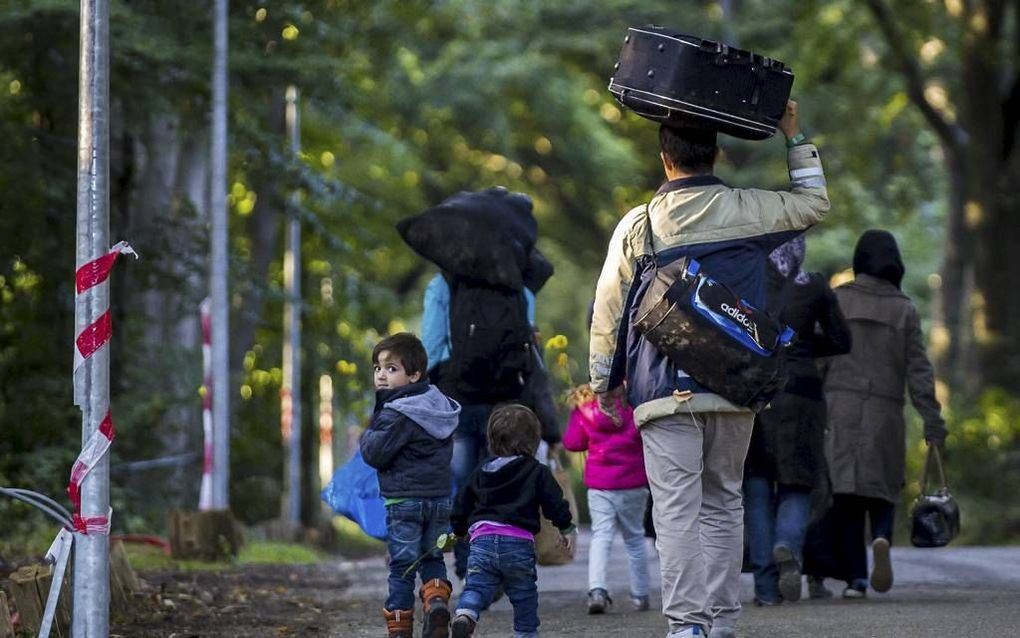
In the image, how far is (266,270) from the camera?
2534 centimetres

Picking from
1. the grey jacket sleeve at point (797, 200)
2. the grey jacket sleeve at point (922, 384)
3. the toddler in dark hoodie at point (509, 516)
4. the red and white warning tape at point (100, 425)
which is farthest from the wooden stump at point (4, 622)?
the grey jacket sleeve at point (922, 384)

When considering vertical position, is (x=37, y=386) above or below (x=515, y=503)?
above

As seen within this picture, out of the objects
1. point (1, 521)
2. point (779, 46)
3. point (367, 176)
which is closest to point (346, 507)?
point (1, 521)

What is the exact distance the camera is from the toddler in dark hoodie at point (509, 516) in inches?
327

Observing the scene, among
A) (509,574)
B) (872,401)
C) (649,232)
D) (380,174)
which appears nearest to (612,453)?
(872,401)

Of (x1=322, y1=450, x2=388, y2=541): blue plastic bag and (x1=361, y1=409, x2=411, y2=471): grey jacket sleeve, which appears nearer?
(x1=361, y1=409, x2=411, y2=471): grey jacket sleeve

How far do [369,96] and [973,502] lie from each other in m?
7.26

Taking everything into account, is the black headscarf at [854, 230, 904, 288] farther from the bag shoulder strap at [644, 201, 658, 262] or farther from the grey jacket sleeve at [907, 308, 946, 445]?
the bag shoulder strap at [644, 201, 658, 262]

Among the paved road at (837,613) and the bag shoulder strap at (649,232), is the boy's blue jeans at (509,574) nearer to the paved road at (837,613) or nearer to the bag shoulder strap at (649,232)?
the paved road at (837,613)

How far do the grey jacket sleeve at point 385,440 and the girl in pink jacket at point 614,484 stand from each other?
201 centimetres

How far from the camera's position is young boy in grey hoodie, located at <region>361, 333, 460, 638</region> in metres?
8.63

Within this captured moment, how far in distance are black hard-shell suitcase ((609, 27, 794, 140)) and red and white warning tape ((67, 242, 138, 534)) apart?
80.8 inches

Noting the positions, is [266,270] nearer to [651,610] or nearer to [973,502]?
[973,502]

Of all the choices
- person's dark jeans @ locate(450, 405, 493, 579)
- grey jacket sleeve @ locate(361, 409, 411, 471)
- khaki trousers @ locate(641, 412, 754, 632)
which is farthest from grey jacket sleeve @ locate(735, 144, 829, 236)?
person's dark jeans @ locate(450, 405, 493, 579)
